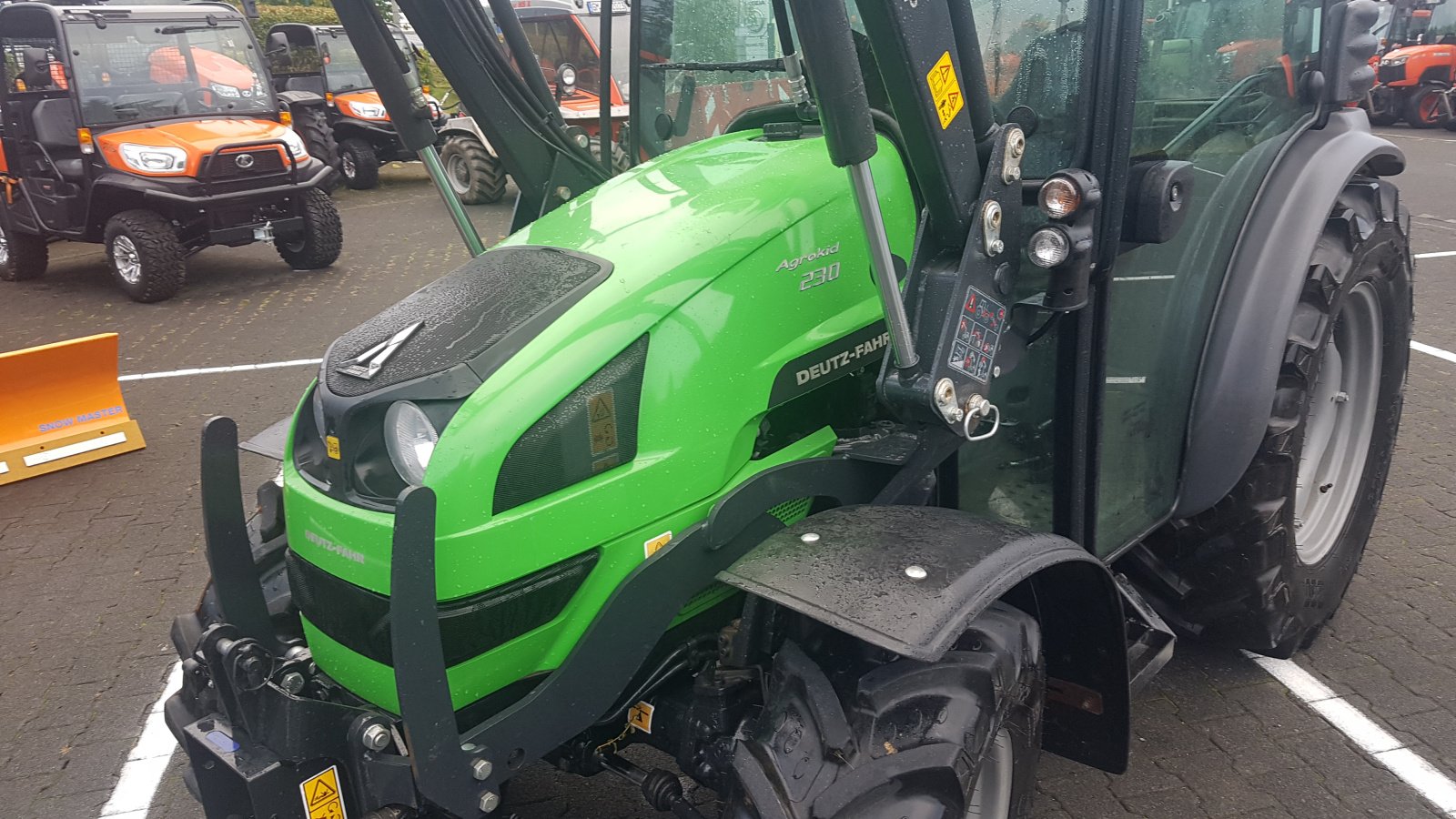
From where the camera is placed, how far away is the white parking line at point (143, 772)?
3031 millimetres

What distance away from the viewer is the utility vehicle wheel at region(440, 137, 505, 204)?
13422mm

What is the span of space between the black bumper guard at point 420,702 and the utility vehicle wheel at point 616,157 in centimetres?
150

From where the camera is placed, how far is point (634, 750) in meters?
3.07

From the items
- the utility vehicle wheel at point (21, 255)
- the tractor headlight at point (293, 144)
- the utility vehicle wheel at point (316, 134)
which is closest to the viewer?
the tractor headlight at point (293, 144)

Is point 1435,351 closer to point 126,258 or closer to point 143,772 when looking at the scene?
point 143,772

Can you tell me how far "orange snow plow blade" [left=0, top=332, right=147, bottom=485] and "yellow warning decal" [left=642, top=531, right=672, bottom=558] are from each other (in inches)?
184

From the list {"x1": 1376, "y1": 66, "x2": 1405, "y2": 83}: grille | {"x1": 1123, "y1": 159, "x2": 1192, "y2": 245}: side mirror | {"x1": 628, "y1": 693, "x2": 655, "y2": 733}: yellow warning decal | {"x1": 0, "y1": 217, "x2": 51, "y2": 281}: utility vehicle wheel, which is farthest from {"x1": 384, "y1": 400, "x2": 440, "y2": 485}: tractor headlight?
{"x1": 1376, "y1": 66, "x2": 1405, "y2": 83}: grille

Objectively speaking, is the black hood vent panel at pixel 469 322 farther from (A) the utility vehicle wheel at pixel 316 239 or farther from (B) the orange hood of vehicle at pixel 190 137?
(A) the utility vehicle wheel at pixel 316 239

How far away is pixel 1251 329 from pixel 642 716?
5.56 feet

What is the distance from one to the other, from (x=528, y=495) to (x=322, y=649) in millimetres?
569

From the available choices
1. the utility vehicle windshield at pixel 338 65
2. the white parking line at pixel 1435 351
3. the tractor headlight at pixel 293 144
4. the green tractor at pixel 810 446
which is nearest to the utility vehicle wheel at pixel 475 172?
the utility vehicle windshield at pixel 338 65

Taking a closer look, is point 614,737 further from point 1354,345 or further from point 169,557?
point 169,557

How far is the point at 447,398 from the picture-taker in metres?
2.01

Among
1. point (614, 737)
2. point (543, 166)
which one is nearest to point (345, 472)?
point (614, 737)
